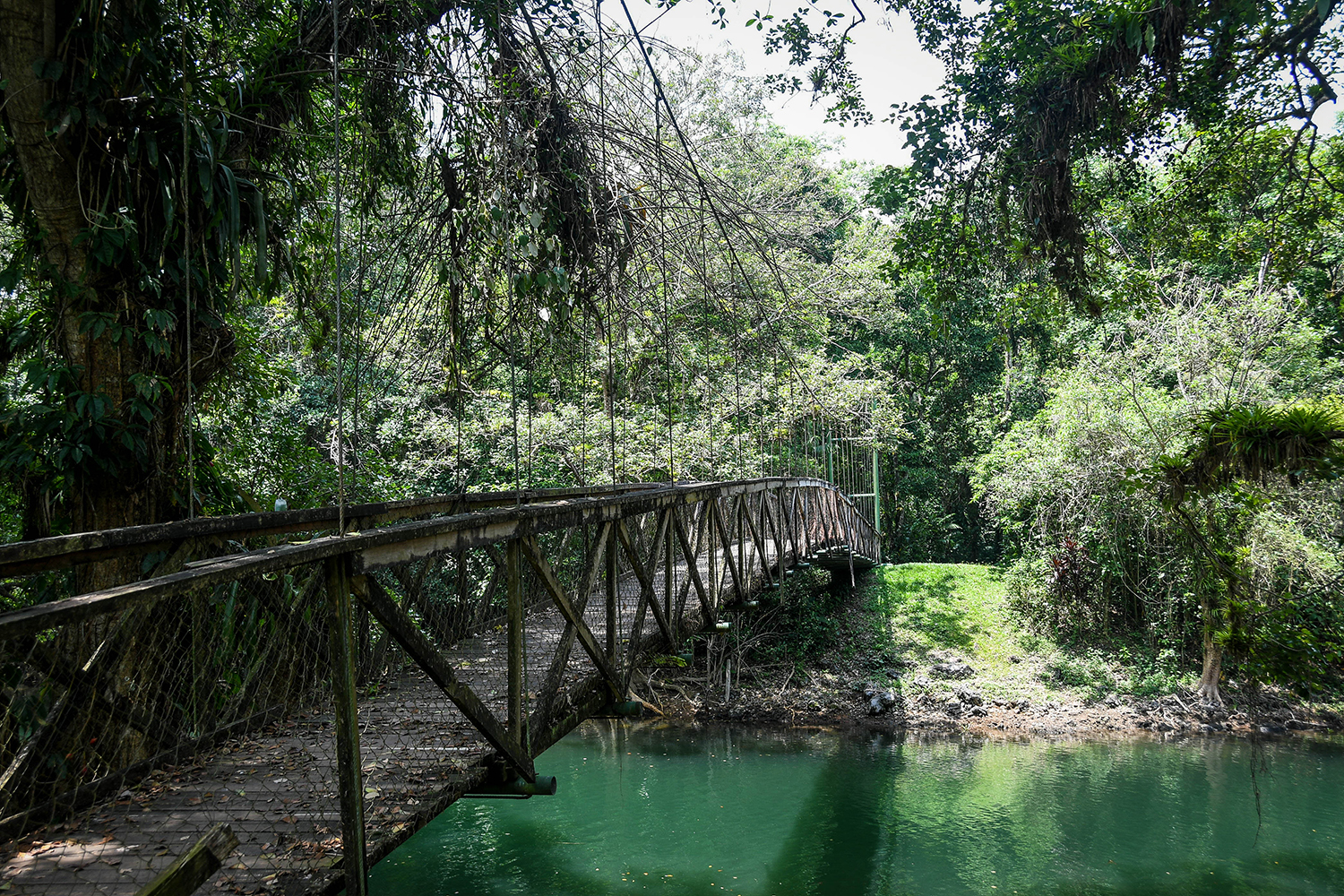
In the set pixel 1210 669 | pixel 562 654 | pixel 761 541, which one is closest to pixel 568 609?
pixel 562 654

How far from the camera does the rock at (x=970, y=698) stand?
35.3 ft

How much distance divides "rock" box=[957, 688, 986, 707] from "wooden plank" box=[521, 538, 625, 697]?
865 centimetres

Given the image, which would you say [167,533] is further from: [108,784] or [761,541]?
[761,541]

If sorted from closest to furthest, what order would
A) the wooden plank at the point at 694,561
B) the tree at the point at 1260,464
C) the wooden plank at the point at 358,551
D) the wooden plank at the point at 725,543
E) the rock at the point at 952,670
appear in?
the wooden plank at the point at 358,551 → the tree at the point at 1260,464 → the wooden plank at the point at 694,561 → the wooden plank at the point at 725,543 → the rock at the point at 952,670

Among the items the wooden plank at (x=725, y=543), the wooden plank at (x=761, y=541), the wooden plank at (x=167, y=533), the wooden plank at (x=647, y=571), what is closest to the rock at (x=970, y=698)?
the wooden plank at (x=761, y=541)

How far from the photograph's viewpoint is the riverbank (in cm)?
1002

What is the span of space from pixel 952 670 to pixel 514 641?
10269 millimetres

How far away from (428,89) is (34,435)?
2.02 meters

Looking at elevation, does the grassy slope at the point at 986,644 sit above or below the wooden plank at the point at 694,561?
below

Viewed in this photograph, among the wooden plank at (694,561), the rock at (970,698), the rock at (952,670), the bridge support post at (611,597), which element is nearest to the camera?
the bridge support post at (611,597)

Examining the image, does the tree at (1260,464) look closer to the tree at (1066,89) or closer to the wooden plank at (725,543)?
the tree at (1066,89)

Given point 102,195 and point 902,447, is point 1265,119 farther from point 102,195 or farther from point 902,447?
point 902,447

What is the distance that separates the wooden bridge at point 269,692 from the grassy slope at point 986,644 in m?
9.19

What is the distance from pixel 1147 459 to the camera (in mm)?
10430
